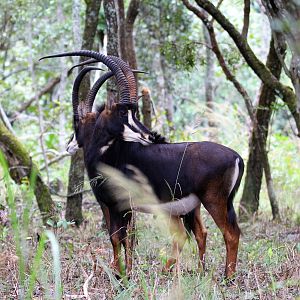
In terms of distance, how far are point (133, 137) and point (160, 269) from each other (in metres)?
1.39

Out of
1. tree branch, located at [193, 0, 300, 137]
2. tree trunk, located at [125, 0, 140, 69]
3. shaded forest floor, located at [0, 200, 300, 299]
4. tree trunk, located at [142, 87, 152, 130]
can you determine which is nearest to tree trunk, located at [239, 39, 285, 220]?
shaded forest floor, located at [0, 200, 300, 299]

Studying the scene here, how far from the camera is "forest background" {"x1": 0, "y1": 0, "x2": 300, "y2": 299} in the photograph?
4523 millimetres

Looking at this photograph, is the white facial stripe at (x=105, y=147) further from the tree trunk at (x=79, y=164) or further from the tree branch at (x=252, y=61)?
the tree trunk at (x=79, y=164)

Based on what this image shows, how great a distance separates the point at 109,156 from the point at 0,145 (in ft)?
7.78

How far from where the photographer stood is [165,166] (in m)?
6.36

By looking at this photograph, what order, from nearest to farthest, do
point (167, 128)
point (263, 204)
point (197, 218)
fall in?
point (197, 218), point (263, 204), point (167, 128)

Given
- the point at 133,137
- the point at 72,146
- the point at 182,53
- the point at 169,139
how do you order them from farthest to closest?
the point at 169,139, the point at 182,53, the point at 72,146, the point at 133,137

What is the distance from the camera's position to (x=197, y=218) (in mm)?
6859

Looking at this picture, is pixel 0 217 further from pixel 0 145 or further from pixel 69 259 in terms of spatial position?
pixel 0 145

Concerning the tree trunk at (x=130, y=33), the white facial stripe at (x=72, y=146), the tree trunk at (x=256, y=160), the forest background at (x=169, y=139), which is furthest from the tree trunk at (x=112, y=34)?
the tree trunk at (x=256, y=160)

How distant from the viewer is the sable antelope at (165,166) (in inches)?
243

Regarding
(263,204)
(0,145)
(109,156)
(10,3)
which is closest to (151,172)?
(109,156)

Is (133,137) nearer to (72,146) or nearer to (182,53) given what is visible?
(72,146)

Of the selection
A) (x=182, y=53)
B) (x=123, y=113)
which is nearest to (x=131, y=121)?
(x=123, y=113)
